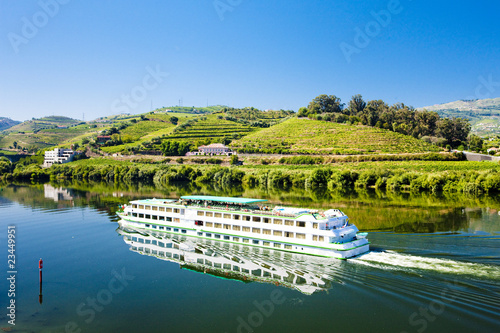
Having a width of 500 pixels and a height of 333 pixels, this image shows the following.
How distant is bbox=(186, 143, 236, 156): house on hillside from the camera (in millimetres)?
138462

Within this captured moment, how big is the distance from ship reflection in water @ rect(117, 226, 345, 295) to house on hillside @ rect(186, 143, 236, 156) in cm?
9797

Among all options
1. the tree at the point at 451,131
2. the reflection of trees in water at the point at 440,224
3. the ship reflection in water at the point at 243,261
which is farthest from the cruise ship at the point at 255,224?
the tree at the point at 451,131

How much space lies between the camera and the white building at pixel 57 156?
157 m

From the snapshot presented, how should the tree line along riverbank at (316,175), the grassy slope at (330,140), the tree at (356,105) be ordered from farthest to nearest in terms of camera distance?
1. the tree at (356,105)
2. the grassy slope at (330,140)
3. the tree line along riverbank at (316,175)

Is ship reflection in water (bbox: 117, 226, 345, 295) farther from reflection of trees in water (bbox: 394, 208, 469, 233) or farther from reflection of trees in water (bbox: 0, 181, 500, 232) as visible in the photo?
reflection of trees in water (bbox: 394, 208, 469, 233)

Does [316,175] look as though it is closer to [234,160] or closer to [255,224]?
[234,160]

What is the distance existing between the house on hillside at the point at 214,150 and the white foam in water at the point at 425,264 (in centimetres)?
10730

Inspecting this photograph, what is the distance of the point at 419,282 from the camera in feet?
83.4

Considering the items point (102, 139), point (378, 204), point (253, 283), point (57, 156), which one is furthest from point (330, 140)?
point (57, 156)

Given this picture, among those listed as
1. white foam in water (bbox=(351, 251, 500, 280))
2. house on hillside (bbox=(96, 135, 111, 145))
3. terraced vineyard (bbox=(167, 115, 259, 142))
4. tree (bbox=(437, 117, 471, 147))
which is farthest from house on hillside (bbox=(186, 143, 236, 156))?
white foam in water (bbox=(351, 251, 500, 280))

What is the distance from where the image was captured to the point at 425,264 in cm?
2847

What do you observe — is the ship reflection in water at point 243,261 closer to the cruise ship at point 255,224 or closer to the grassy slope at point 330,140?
the cruise ship at point 255,224

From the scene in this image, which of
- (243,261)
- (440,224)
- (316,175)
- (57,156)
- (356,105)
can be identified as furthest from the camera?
(356,105)

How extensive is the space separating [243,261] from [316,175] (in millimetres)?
62537
